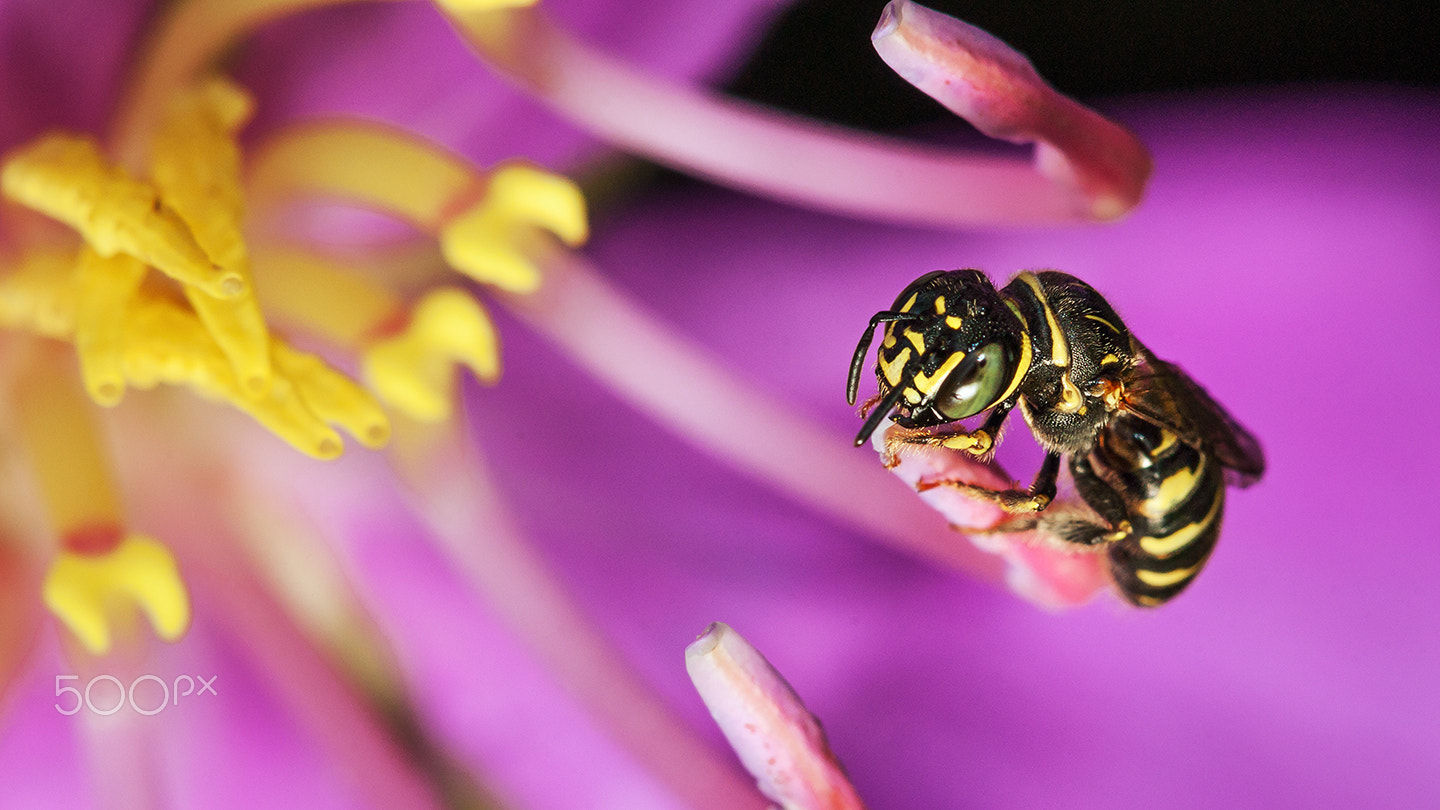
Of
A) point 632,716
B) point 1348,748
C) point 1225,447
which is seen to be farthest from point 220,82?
point 1348,748

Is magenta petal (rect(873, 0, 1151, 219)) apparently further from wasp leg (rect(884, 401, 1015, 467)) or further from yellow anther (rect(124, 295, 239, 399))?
yellow anther (rect(124, 295, 239, 399))

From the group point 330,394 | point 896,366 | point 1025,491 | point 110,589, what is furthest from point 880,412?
point 110,589

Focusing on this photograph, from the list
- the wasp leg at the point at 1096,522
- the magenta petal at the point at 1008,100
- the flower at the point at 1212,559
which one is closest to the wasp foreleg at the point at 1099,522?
the wasp leg at the point at 1096,522

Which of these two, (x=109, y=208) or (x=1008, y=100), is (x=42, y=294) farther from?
(x=1008, y=100)

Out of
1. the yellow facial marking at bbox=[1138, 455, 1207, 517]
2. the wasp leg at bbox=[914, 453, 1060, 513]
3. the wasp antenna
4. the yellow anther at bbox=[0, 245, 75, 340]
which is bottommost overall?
the wasp antenna

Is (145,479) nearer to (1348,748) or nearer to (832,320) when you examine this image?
(832,320)

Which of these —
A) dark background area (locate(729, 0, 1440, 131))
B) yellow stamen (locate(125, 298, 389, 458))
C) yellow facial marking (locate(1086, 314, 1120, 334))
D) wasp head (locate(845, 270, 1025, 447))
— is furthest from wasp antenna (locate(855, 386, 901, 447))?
dark background area (locate(729, 0, 1440, 131))
